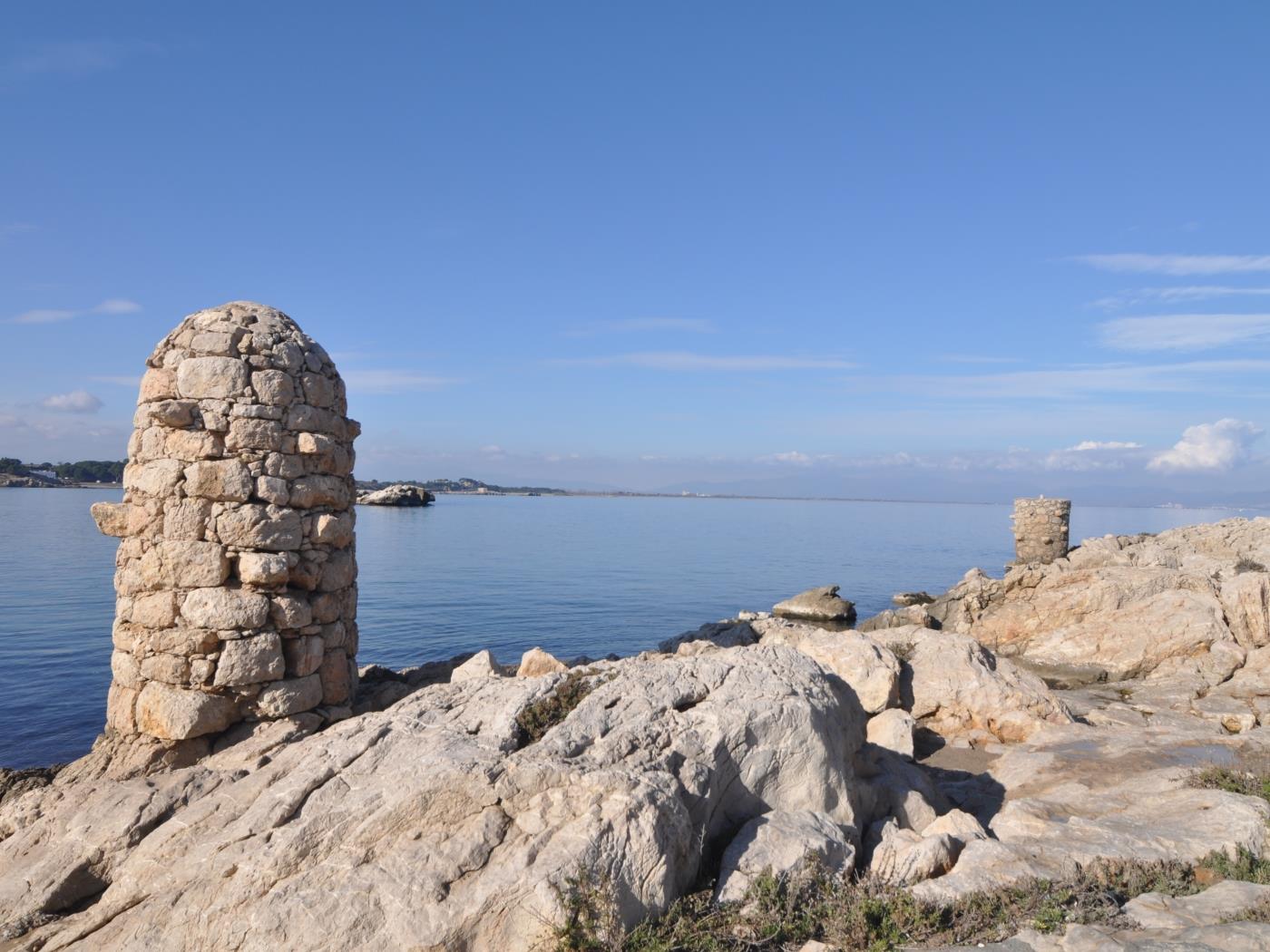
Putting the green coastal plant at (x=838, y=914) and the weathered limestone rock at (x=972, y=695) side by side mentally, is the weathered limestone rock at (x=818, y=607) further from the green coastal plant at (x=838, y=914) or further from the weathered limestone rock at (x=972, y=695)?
the green coastal plant at (x=838, y=914)

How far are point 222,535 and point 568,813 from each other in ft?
20.1

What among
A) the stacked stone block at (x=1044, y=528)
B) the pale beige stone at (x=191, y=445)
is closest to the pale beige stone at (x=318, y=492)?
the pale beige stone at (x=191, y=445)

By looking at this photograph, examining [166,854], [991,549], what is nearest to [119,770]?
[166,854]

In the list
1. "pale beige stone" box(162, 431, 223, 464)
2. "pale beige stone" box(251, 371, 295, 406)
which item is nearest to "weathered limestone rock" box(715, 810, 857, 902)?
"pale beige stone" box(251, 371, 295, 406)

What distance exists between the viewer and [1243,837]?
7492 mm

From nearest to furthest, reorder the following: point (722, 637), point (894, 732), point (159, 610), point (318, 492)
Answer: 1. point (159, 610)
2. point (318, 492)
3. point (894, 732)
4. point (722, 637)

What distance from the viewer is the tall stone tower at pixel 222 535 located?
9.77 metres

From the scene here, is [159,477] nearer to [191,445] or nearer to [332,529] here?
[191,445]

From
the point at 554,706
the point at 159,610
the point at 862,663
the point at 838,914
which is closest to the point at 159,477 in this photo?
the point at 159,610

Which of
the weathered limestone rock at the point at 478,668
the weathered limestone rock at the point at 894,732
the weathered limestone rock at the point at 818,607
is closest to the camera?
the weathered limestone rock at the point at 478,668

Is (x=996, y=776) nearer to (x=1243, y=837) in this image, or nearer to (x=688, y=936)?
(x=1243, y=837)

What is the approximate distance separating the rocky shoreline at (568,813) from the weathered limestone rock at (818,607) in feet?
77.0

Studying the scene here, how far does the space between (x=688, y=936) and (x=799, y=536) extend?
89608mm

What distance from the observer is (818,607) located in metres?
35.8
